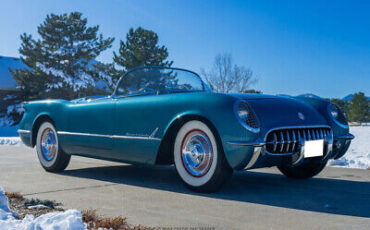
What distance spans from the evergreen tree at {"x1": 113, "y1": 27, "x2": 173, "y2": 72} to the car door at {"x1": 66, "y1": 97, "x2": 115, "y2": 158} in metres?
27.3

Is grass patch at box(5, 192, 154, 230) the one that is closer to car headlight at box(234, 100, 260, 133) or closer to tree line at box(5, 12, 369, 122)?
car headlight at box(234, 100, 260, 133)

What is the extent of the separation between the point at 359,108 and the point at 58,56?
1188 inches

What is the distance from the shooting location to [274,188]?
13.2 ft

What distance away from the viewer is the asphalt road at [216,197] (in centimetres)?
274

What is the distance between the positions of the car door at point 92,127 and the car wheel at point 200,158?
3.44ft

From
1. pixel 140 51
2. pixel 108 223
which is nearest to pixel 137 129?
pixel 108 223

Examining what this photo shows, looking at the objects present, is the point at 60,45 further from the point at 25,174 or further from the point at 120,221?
the point at 120,221

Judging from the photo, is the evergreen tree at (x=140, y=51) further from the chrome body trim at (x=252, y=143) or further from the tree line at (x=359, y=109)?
the chrome body trim at (x=252, y=143)

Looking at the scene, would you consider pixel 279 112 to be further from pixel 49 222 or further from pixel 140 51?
pixel 140 51

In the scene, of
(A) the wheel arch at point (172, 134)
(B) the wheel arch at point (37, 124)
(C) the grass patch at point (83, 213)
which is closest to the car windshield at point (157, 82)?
(A) the wheel arch at point (172, 134)

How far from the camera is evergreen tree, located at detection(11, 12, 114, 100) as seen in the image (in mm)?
33344

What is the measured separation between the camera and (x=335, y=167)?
584cm

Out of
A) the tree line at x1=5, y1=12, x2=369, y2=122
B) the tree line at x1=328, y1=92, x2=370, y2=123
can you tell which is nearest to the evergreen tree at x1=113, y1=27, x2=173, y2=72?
the tree line at x1=5, y1=12, x2=369, y2=122

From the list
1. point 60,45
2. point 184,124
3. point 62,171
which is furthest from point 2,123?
point 184,124
